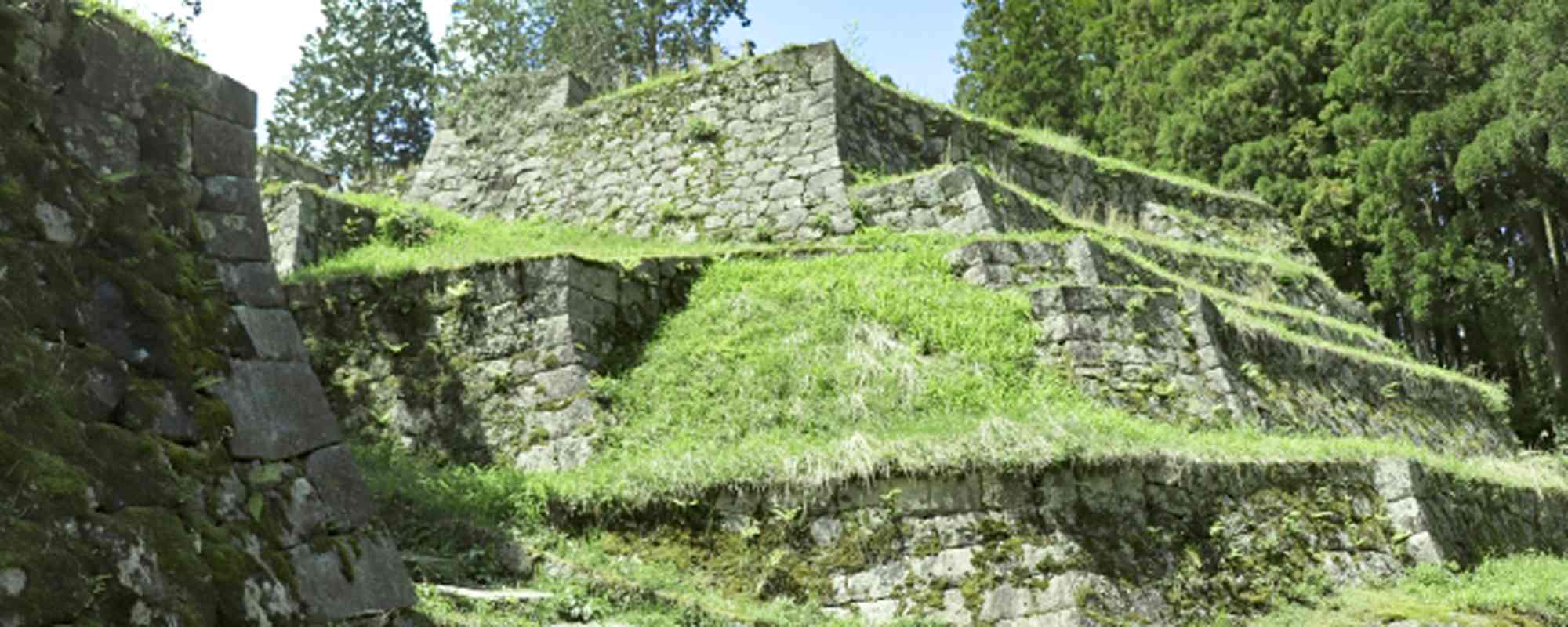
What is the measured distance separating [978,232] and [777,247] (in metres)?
1.93

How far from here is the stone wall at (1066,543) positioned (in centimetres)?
845

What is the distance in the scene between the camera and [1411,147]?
62.6ft

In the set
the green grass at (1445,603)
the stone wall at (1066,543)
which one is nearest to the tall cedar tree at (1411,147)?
the green grass at (1445,603)

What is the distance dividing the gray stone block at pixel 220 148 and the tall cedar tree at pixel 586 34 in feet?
63.1

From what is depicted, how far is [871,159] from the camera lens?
1441 centimetres

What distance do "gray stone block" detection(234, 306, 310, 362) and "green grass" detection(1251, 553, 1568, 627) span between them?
6.60m


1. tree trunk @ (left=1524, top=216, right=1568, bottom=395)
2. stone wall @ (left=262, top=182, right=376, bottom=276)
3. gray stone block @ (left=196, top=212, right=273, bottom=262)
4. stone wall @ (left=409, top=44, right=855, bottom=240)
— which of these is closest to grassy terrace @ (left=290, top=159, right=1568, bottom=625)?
stone wall @ (left=262, top=182, right=376, bottom=276)

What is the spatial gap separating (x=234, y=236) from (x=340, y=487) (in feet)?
4.35

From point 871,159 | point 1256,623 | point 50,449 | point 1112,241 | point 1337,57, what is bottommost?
point 1256,623

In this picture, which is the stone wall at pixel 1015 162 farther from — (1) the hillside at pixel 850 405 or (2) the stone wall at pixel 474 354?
(2) the stone wall at pixel 474 354

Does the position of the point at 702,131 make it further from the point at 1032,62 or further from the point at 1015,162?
the point at 1032,62

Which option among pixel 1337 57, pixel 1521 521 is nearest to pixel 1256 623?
pixel 1521 521

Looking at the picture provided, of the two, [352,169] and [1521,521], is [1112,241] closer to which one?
[1521,521]

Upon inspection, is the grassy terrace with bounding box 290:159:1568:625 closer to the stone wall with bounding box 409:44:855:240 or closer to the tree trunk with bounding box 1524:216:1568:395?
the stone wall with bounding box 409:44:855:240
